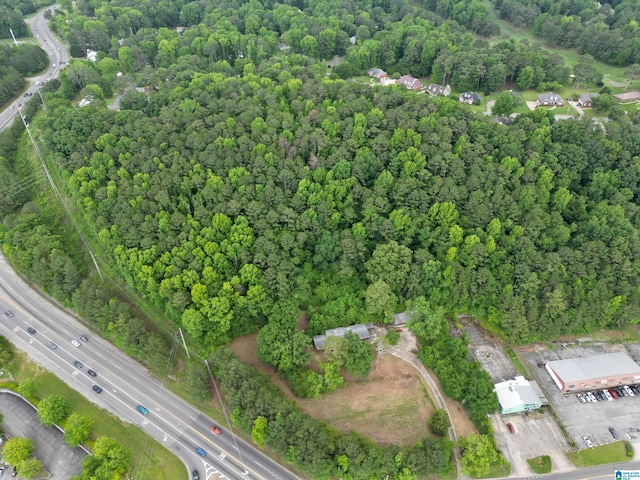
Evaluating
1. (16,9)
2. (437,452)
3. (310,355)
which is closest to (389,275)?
(310,355)

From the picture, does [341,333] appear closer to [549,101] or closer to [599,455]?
[599,455]

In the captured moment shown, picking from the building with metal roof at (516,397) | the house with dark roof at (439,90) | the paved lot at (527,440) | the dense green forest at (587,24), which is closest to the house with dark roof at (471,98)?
the house with dark roof at (439,90)

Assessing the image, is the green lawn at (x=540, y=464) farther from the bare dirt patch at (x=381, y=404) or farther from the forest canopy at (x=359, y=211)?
the forest canopy at (x=359, y=211)

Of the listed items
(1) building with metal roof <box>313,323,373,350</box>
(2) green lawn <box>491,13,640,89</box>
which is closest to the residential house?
(2) green lawn <box>491,13,640,89</box>

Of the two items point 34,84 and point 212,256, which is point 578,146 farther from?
point 34,84

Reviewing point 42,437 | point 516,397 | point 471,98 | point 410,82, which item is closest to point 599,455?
point 516,397

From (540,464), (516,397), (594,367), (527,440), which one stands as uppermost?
(594,367)
